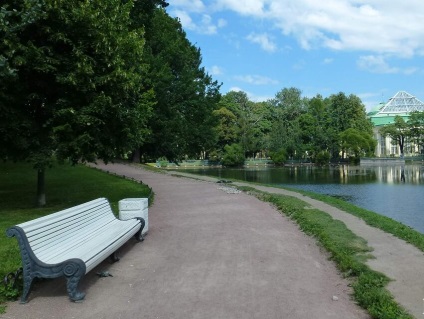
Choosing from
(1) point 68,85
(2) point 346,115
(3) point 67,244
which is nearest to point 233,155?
(2) point 346,115

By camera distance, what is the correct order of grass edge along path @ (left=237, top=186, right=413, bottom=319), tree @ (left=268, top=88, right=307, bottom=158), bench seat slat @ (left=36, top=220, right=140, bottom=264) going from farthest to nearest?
tree @ (left=268, top=88, right=307, bottom=158) < bench seat slat @ (left=36, top=220, right=140, bottom=264) < grass edge along path @ (left=237, top=186, right=413, bottom=319)

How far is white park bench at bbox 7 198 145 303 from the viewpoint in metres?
5.57

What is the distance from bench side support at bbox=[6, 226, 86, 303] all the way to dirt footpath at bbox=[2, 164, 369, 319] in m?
0.19

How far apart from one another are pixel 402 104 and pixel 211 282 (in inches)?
5658

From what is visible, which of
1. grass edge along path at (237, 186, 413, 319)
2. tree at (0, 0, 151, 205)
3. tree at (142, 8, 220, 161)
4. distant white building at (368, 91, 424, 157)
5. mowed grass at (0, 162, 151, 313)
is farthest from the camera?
distant white building at (368, 91, 424, 157)

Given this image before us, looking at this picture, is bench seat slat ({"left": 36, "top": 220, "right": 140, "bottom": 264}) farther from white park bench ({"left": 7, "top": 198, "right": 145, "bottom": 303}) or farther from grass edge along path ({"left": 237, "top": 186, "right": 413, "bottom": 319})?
grass edge along path ({"left": 237, "top": 186, "right": 413, "bottom": 319})

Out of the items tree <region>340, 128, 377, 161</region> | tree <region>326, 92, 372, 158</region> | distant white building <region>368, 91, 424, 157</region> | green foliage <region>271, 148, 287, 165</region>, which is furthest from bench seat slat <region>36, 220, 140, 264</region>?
distant white building <region>368, 91, 424, 157</region>

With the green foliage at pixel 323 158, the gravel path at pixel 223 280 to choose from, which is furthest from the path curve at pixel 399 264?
the green foliage at pixel 323 158

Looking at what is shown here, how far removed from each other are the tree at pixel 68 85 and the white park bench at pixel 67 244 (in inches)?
185

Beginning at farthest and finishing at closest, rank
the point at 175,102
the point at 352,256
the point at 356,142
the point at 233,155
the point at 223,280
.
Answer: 1. the point at 356,142
2. the point at 233,155
3. the point at 175,102
4. the point at 352,256
5. the point at 223,280

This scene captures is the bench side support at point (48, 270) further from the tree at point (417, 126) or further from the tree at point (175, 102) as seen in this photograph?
the tree at point (417, 126)

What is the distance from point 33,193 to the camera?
1788cm

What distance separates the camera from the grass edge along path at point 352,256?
5.27m

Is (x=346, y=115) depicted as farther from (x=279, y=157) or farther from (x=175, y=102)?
(x=175, y=102)
